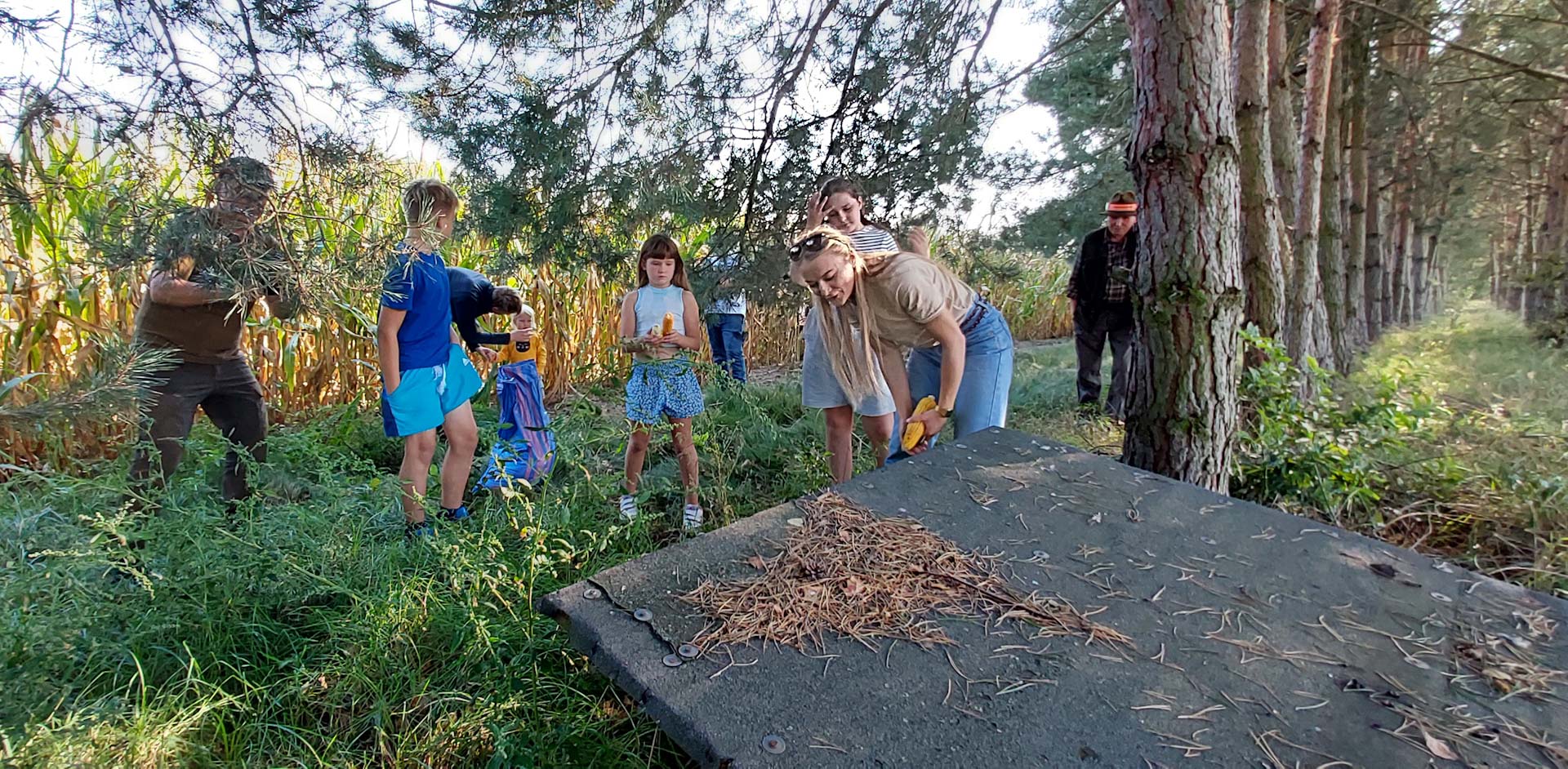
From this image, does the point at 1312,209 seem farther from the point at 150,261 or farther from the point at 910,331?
the point at 150,261

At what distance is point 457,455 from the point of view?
3.37 metres

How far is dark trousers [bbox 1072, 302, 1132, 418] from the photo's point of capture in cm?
561

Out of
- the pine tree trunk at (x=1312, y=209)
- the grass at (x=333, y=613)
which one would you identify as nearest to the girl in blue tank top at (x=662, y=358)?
the grass at (x=333, y=613)

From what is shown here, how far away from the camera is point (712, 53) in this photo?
377cm

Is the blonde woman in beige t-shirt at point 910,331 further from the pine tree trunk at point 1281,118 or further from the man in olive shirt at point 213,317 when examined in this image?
the pine tree trunk at point 1281,118

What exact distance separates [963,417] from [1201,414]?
1.04 metres

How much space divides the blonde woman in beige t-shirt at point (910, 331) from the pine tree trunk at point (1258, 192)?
194cm

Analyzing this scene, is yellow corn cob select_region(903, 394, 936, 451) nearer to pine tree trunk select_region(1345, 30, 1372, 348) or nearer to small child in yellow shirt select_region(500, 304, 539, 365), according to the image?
small child in yellow shirt select_region(500, 304, 539, 365)

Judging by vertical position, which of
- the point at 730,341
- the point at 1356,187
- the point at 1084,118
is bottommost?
the point at 730,341

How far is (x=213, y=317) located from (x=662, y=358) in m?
1.93

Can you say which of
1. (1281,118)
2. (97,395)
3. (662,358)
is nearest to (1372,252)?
(1281,118)

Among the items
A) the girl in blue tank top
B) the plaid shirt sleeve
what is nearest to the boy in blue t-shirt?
the girl in blue tank top

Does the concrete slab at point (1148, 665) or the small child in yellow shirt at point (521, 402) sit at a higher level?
the small child in yellow shirt at point (521, 402)

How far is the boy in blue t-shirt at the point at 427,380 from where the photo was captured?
3.02 metres
